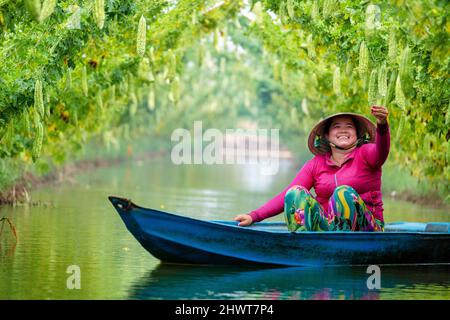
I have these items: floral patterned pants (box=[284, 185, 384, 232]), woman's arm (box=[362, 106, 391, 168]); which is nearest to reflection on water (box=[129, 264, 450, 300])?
floral patterned pants (box=[284, 185, 384, 232])

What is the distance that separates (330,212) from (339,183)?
348mm

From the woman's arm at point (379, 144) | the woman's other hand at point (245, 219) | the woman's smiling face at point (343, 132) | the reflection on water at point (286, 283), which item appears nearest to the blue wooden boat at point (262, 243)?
the reflection on water at point (286, 283)

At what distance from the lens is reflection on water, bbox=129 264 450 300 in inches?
404

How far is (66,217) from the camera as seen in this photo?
61.5ft

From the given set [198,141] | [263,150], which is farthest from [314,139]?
[263,150]

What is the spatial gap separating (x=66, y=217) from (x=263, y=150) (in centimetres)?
7315

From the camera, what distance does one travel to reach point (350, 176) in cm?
1204

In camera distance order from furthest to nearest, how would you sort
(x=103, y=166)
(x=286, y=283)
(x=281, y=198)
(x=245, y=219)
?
1. (x=103, y=166)
2. (x=245, y=219)
3. (x=281, y=198)
4. (x=286, y=283)

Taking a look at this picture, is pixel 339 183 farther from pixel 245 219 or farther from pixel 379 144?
pixel 245 219

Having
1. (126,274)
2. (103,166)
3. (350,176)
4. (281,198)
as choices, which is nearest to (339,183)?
(350,176)

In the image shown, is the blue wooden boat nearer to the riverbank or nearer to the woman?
the woman

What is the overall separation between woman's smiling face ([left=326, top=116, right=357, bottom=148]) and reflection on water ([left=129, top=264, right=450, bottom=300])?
1.45 m

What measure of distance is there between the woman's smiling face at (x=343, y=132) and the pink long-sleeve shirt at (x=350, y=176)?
0.48 ft
